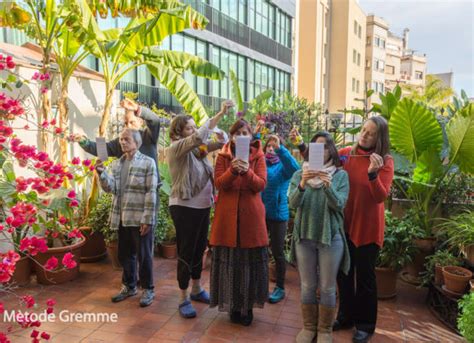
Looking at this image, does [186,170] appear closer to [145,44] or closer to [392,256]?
[392,256]

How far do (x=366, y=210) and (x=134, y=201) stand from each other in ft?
6.90

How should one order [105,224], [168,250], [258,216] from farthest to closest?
[168,250] < [105,224] < [258,216]

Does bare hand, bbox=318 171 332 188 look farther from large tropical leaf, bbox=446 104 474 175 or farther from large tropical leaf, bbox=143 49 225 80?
large tropical leaf, bbox=143 49 225 80

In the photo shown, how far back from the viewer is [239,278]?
3.32 m

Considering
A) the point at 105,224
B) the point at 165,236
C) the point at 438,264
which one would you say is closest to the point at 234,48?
the point at 165,236

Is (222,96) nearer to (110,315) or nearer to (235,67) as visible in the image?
(235,67)

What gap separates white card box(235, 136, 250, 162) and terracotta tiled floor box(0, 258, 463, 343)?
153 centimetres

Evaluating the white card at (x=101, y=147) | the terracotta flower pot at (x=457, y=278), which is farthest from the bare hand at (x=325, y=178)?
the white card at (x=101, y=147)

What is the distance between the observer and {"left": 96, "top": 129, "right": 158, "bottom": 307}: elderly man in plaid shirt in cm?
371

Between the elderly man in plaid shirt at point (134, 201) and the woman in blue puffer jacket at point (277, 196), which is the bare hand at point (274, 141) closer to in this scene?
the woman in blue puffer jacket at point (277, 196)

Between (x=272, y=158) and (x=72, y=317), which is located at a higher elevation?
(x=272, y=158)

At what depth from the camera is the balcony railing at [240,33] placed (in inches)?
608

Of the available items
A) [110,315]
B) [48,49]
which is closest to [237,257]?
[110,315]

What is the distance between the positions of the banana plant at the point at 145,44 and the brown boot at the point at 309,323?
398 cm
